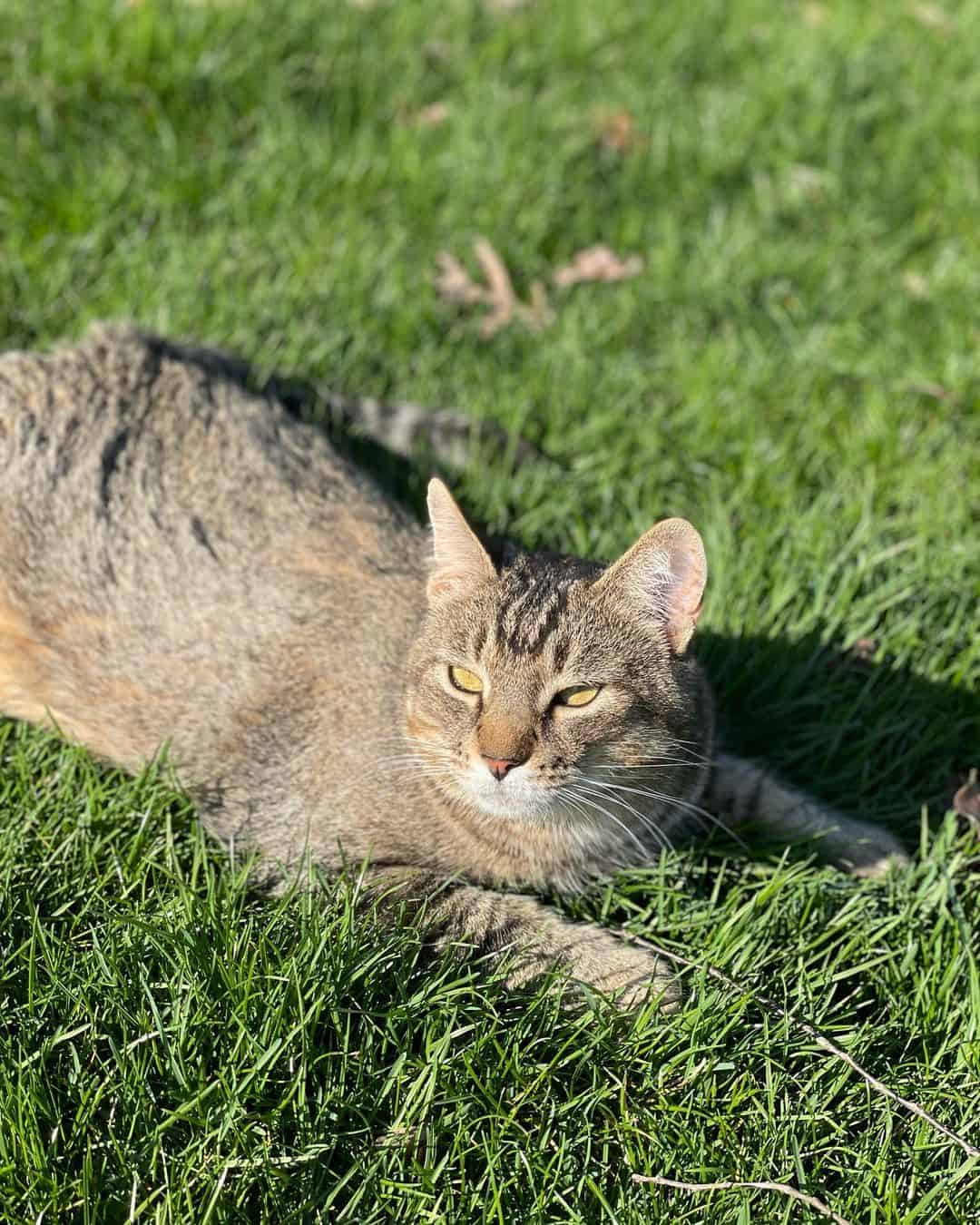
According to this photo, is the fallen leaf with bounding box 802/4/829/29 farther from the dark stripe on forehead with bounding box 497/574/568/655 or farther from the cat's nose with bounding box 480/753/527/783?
the cat's nose with bounding box 480/753/527/783

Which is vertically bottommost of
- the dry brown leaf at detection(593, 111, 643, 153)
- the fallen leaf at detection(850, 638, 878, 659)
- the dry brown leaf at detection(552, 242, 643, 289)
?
the fallen leaf at detection(850, 638, 878, 659)

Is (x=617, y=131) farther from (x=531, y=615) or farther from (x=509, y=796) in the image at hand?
(x=509, y=796)

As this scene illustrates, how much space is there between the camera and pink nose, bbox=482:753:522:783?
2852 millimetres

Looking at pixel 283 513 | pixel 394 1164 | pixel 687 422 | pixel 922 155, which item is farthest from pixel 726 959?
pixel 922 155

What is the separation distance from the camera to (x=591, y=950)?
3.07m

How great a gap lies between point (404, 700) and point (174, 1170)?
4.01 ft

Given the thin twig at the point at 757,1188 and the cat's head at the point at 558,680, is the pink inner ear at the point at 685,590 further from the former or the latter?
the thin twig at the point at 757,1188

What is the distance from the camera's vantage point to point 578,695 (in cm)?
298

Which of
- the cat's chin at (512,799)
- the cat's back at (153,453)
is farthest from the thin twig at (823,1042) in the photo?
the cat's back at (153,453)

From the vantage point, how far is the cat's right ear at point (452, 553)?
10.2 feet

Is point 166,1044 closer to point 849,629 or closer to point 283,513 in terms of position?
point 283,513

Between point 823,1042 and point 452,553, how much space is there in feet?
4.77

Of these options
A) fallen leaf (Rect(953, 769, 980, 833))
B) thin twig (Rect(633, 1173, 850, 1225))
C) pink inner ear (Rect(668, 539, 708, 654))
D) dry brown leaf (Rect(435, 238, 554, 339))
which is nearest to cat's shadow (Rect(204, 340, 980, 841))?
fallen leaf (Rect(953, 769, 980, 833))

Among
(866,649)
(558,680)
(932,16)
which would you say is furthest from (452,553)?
(932,16)
